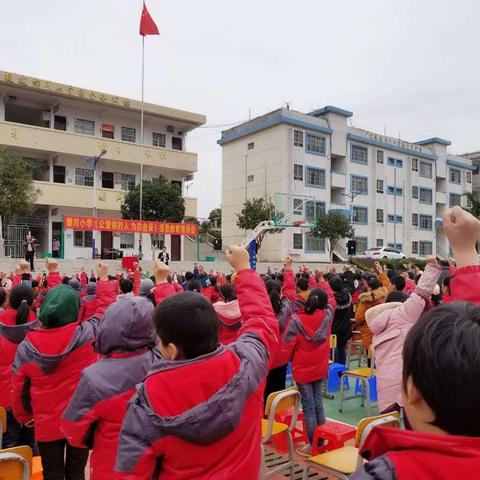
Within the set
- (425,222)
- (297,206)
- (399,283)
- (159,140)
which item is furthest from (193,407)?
(425,222)

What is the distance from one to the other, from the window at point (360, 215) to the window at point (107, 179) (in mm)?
19132

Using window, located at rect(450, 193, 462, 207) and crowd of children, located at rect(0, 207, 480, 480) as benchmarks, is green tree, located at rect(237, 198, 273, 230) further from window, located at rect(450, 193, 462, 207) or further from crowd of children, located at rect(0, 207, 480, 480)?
crowd of children, located at rect(0, 207, 480, 480)

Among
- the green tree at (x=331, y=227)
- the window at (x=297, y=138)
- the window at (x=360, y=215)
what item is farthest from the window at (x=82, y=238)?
the window at (x=360, y=215)

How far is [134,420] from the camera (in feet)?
5.21

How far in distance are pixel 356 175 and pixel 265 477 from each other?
36.0 meters

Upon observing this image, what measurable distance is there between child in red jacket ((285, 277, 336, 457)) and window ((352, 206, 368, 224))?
3367cm

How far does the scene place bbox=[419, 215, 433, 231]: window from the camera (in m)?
42.4

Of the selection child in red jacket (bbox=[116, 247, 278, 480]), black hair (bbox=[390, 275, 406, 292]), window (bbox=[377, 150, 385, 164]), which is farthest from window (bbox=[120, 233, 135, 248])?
child in red jacket (bbox=[116, 247, 278, 480])

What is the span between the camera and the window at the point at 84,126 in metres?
27.9

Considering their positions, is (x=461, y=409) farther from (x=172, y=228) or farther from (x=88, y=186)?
(x=88, y=186)

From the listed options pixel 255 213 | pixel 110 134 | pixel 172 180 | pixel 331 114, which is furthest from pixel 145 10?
pixel 331 114

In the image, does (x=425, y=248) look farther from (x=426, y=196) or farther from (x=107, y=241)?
(x=107, y=241)

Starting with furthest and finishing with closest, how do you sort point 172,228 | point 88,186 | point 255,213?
point 255,213 → point 88,186 → point 172,228

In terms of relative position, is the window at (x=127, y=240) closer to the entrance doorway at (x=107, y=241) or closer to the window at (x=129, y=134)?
the entrance doorway at (x=107, y=241)
